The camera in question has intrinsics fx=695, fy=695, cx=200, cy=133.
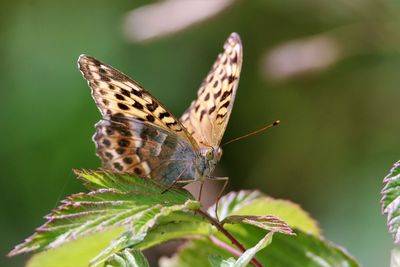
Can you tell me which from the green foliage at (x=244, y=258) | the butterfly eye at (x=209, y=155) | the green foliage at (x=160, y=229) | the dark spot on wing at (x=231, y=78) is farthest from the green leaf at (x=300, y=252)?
the dark spot on wing at (x=231, y=78)

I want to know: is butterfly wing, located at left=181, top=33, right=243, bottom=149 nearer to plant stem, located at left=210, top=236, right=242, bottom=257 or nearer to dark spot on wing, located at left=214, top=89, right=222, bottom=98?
dark spot on wing, located at left=214, top=89, right=222, bottom=98

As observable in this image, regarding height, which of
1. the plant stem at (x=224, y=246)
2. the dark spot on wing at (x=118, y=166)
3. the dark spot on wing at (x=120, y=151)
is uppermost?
the dark spot on wing at (x=120, y=151)

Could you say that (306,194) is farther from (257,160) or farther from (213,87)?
(213,87)

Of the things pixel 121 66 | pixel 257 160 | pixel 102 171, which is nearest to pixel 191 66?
pixel 121 66

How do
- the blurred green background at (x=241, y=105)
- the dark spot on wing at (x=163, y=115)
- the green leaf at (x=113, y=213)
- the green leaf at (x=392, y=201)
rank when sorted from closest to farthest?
the green leaf at (x=392, y=201), the green leaf at (x=113, y=213), the dark spot on wing at (x=163, y=115), the blurred green background at (x=241, y=105)

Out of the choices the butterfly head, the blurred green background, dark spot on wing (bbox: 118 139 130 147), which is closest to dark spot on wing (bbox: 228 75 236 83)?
the butterfly head

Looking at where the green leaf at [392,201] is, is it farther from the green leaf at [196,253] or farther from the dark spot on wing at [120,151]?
the dark spot on wing at [120,151]
